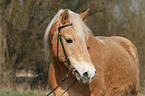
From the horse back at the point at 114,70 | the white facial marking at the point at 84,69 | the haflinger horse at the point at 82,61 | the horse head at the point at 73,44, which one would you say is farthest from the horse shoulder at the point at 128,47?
the white facial marking at the point at 84,69

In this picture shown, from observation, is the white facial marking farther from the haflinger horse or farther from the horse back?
the horse back

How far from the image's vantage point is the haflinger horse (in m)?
2.65

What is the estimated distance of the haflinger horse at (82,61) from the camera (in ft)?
8.70

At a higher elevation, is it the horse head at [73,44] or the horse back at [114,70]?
the horse head at [73,44]

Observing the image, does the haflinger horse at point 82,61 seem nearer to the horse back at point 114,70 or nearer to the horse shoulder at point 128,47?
the horse back at point 114,70

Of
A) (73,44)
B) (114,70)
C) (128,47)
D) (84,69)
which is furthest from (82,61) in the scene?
(128,47)

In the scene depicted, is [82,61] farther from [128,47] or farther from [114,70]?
[128,47]

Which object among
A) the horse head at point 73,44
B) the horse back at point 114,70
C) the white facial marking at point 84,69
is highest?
the horse head at point 73,44

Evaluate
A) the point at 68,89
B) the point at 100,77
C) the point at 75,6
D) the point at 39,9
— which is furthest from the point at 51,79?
the point at 75,6

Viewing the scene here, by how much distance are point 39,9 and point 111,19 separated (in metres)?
4.03

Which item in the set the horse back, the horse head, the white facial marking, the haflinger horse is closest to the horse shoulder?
the horse back

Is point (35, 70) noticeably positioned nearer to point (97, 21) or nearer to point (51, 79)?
point (97, 21)

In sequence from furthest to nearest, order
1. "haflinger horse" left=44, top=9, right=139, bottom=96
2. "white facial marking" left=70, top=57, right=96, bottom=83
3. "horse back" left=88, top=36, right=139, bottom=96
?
"horse back" left=88, top=36, right=139, bottom=96 < "haflinger horse" left=44, top=9, right=139, bottom=96 < "white facial marking" left=70, top=57, right=96, bottom=83

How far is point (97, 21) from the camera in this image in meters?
11.6
